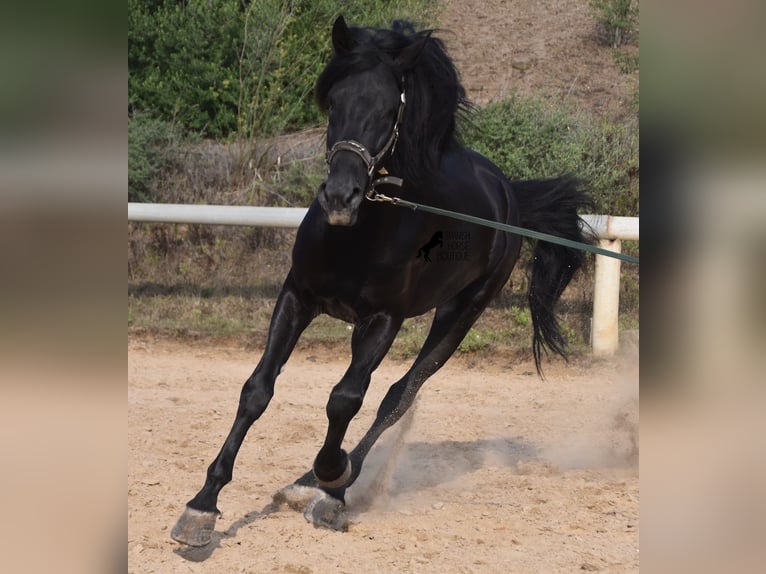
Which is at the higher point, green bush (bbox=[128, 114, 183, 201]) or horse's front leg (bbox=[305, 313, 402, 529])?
green bush (bbox=[128, 114, 183, 201])

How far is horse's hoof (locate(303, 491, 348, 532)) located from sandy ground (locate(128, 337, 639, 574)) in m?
0.06

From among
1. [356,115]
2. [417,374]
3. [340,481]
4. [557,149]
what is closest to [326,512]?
[340,481]

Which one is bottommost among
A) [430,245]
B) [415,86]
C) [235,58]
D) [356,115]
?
[430,245]

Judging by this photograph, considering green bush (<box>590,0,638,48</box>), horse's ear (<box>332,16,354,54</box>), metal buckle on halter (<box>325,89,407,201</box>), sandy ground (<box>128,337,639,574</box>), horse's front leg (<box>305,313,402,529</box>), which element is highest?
green bush (<box>590,0,638,48</box>)

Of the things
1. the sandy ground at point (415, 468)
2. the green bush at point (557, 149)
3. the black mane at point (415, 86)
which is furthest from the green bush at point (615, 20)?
the black mane at point (415, 86)

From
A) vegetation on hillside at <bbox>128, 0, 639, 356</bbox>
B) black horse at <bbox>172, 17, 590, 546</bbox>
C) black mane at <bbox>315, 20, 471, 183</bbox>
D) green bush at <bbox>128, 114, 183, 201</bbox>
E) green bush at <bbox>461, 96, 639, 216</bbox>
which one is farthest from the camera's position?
green bush at <bbox>128, 114, 183, 201</bbox>

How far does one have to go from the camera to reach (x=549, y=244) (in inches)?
230

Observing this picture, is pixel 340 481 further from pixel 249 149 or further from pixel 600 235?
pixel 249 149

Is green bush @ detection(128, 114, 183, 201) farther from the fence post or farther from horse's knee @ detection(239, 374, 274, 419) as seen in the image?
horse's knee @ detection(239, 374, 274, 419)

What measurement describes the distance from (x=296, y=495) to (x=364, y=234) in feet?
4.09

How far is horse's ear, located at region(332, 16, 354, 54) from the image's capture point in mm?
3678

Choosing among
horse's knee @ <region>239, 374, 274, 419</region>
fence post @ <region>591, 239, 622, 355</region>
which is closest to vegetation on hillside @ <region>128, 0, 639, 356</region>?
fence post @ <region>591, 239, 622, 355</region>
